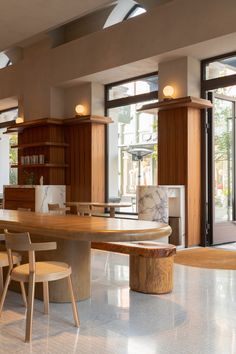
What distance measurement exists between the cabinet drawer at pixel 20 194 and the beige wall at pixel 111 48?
189 cm

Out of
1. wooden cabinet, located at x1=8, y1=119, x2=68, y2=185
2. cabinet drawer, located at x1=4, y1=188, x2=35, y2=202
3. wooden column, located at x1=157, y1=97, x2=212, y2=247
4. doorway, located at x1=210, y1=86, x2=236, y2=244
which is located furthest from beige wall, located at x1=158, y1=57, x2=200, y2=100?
cabinet drawer, located at x1=4, y1=188, x2=35, y2=202

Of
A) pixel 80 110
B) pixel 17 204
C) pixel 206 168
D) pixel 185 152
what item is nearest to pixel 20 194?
pixel 17 204

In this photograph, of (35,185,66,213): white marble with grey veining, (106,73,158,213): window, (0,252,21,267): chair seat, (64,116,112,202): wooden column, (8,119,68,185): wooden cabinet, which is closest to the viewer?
(0,252,21,267): chair seat

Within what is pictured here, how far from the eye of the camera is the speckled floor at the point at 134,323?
2.76 meters

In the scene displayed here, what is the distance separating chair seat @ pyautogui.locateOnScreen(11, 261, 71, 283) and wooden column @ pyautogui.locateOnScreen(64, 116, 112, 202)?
5.82m

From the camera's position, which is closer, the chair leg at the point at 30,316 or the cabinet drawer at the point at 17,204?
the chair leg at the point at 30,316

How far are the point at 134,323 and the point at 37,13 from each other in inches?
141

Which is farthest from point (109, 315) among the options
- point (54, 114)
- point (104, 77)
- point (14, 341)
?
point (54, 114)

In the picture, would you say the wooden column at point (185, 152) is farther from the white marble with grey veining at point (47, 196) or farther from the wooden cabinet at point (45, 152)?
the wooden cabinet at point (45, 152)

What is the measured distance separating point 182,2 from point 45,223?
16.0ft

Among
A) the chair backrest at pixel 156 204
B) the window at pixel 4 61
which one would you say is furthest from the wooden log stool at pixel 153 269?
the window at pixel 4 61

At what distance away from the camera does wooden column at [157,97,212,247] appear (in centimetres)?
704

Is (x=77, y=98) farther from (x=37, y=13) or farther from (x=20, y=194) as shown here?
(x=37, y=13)

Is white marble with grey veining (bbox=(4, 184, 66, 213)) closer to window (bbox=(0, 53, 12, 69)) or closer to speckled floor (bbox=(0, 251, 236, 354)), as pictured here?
speckled floor (bbox=(0, 251, 236, 354))
